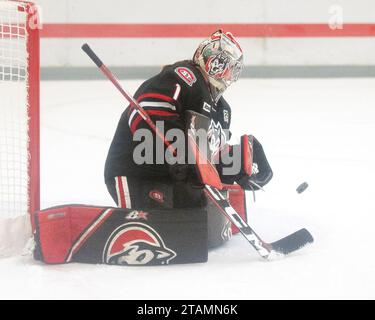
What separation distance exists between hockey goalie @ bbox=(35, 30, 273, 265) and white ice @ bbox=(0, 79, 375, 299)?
0.05 meters

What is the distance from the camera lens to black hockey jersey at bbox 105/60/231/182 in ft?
7.14

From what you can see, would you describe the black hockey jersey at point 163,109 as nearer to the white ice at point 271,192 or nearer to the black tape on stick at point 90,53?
the black tape on stick at point 90,53

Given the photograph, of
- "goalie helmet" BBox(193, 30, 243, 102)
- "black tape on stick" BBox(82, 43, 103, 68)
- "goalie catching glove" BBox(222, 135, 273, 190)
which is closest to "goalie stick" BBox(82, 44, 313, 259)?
"black tape on stick" BBox(82, 43, 103, 68)

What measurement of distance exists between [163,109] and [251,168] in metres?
0.31

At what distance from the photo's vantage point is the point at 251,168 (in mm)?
2252

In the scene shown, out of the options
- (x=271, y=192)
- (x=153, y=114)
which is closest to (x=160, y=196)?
(x=153, y=114)

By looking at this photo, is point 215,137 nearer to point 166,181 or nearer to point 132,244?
point 166,181

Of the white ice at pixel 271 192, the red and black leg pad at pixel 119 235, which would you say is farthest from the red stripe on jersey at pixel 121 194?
the white ice at pixel 271 192

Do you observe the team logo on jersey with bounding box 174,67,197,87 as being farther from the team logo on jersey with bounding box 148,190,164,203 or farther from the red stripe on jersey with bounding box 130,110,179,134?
the team logo on jersey with bounding box 148,190,164,203

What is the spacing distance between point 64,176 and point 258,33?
9.52 feet
